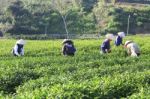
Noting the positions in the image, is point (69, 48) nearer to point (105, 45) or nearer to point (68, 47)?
Answer: point (68, 47)

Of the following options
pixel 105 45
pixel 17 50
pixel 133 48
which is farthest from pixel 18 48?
pixel 133 48

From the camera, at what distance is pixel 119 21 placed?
60656mm

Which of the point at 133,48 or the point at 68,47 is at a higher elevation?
the point at 68,47

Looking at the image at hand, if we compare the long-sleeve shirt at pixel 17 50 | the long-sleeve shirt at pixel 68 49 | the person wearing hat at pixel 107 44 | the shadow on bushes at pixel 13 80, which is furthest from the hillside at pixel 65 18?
the shadow on bushes at pixel 13 80

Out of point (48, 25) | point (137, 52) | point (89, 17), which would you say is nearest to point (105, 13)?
point (89, 17)

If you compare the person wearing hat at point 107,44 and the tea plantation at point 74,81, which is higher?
the tea plantation at point 74,81

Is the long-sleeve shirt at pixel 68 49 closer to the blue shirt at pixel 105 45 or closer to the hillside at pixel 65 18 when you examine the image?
the blue shirt at pixel 105 45

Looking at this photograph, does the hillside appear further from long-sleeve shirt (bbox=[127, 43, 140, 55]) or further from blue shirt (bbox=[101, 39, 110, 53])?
long-sleeve shirt (bbox=[127, 43, 140, 55])

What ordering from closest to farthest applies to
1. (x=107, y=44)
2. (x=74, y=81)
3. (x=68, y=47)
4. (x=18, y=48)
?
(x=74, y=81) < (x=68, y=47) < (x=18, y=48) < (x=107, y=44)

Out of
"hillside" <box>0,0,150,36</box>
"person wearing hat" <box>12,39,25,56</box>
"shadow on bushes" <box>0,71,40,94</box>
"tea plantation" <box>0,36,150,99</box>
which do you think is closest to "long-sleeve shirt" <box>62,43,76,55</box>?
"tea plantation" <box>0,36,150,99</box>

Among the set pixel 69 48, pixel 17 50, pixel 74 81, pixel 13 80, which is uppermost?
pixel 74 81

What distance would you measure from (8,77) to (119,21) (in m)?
48.5

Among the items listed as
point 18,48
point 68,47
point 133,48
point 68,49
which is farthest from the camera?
point 18,48

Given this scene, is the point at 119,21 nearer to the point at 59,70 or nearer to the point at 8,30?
the point at 8,30
